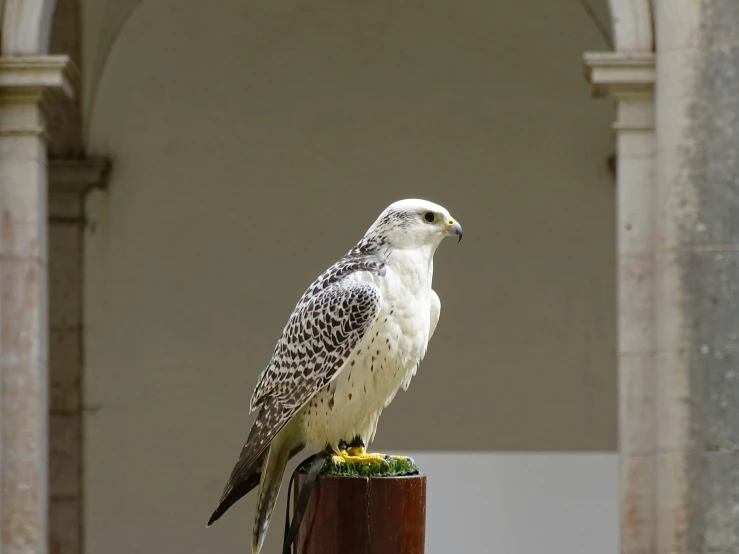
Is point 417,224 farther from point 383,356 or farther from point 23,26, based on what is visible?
point 23,26

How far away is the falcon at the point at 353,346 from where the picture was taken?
470 cm

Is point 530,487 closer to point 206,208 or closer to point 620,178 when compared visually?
point 206,208

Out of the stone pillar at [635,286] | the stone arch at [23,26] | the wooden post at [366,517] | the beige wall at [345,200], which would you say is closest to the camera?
the wooden post at [366,517]

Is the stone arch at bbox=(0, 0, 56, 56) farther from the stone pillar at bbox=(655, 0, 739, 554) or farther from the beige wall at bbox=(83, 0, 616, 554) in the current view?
the beige wall at bbox=(83, 0, 616, 554)

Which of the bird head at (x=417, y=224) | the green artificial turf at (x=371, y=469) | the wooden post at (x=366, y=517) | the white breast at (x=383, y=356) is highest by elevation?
the bird head at (x=417, y=224)

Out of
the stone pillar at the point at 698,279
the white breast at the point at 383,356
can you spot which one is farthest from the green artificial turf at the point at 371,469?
the stone pillar at the point at 698,279

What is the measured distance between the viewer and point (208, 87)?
10.8 metres

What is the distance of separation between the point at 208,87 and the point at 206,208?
80cm

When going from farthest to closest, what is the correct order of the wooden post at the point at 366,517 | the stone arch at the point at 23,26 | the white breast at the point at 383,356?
the stone arch at the point at 23,26, the white breast at the point at 383,356, the wooden post at the point at 366,517

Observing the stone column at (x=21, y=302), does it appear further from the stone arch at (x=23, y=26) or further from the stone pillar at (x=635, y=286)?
the stone pillar at (x=635, y=286)

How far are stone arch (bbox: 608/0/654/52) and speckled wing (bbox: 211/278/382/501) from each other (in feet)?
10.4

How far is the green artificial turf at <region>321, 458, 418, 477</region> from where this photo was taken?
181 inches

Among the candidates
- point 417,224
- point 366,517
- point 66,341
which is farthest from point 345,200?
point 366,517

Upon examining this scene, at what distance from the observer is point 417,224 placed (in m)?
4.70
